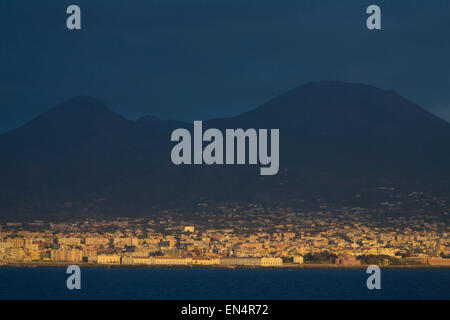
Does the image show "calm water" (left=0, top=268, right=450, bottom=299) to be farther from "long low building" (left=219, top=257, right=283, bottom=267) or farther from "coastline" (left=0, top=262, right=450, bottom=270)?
"long low building" (left=219, top=257, right=283, bottom=267)

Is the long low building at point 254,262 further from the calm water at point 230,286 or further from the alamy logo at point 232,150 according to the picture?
the alamy logo at point 232,150

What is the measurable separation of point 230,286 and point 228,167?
242 feet

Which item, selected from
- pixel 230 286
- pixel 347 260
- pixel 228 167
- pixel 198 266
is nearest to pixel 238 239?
pixel 198 266

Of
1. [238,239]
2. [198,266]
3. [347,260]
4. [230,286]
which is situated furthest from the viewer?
[238,239]

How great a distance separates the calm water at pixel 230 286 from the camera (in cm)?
5328

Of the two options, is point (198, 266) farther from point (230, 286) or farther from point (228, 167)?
point (228, 167)

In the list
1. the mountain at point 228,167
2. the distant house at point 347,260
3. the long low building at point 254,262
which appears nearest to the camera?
the distant house at point 347,260

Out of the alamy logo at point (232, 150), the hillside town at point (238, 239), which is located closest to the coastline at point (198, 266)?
the hillside town at point (238, 239)

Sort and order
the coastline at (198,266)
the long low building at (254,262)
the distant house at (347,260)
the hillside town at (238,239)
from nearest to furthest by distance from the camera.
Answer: the coastline at (198,266) → the distant house at (347,260) → the long low building at (254,262) → the hillside town at (238,239)

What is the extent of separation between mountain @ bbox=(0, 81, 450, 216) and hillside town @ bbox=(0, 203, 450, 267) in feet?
16.4

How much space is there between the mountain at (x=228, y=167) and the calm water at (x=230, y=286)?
3881 centimetres

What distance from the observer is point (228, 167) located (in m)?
135

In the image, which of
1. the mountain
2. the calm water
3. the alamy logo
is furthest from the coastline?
the mountain
